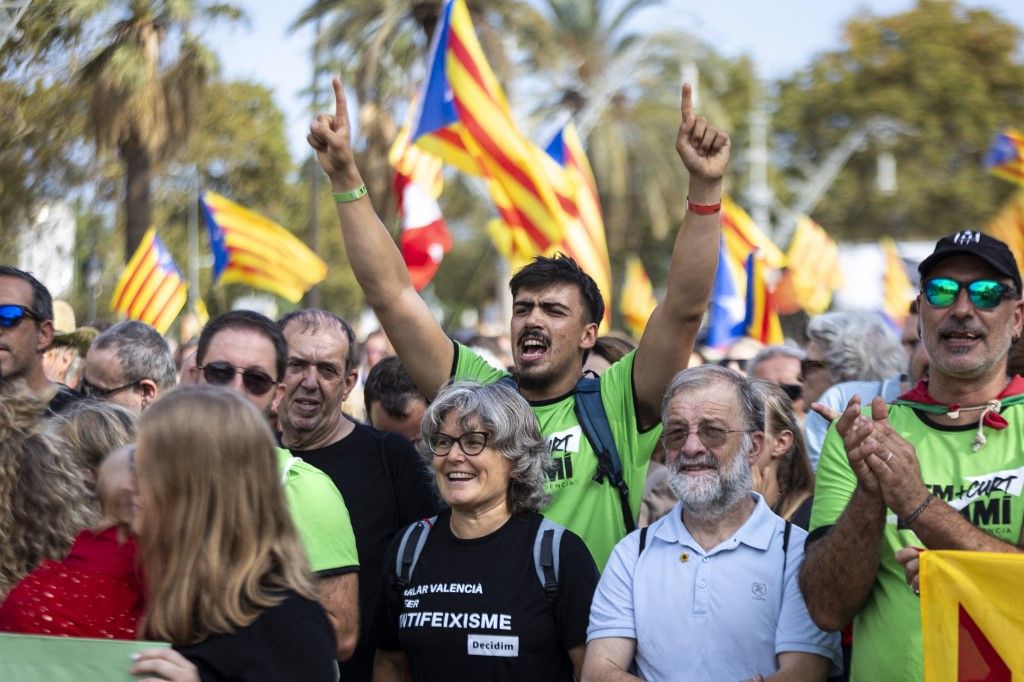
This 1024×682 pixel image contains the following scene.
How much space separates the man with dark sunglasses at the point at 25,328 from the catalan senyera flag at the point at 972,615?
342 centimetres

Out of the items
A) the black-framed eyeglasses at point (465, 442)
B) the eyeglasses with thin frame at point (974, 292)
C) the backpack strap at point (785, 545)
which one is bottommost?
the backpack strap at point (785, 545)

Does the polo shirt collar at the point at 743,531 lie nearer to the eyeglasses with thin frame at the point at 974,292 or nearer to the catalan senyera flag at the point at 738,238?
the eyeglasses with thin frame at the point at 974,292

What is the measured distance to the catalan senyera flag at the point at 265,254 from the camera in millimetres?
11859

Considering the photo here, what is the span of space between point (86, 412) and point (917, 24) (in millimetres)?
37279

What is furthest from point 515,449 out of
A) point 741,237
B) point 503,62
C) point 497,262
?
point 497,262

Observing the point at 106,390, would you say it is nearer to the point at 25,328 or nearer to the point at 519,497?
the point at 25,328

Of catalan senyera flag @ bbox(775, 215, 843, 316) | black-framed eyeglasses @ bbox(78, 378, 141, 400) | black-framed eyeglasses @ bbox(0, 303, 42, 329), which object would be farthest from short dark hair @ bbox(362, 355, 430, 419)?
catalan senyera flag @ bbox(775, 215, 843, 316)

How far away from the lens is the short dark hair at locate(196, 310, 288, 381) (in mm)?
4629

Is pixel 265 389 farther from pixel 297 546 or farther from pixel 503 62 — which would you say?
pixel 503 62

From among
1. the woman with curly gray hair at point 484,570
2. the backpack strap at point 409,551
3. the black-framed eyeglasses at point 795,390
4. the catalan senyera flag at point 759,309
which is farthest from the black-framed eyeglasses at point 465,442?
the catalan senyera flag at point 759,309

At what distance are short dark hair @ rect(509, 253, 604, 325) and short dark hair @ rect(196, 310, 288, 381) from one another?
33.5 inches

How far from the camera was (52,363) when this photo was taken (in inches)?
287

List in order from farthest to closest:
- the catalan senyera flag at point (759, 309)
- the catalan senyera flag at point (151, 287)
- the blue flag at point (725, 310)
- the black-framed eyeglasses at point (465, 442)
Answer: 1. the blue flag at point (725, 310)
2. the catalan senyera flag at point (759, 309)
3. the catalan senyera flag at point (151, 287)
4. the black-framed eyeglasses at point (465, 442)

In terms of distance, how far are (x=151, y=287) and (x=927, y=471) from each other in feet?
28.3
